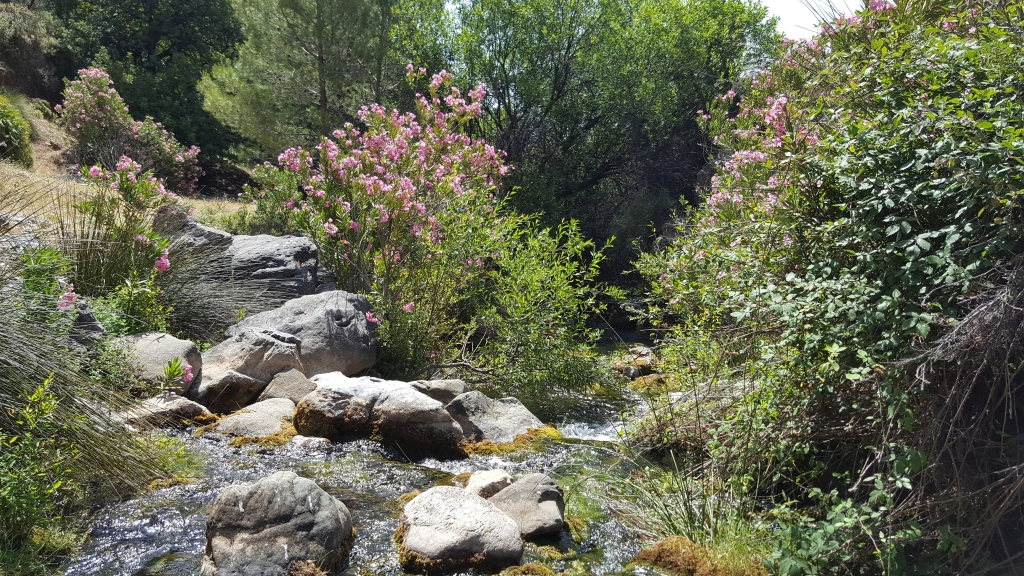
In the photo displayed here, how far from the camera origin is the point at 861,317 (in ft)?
10.3

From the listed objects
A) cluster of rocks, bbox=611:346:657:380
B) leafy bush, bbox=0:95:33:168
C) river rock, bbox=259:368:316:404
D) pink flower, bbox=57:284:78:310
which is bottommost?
cluster of rocks, bbox=611:346:657:380

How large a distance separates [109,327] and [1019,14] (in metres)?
6.82

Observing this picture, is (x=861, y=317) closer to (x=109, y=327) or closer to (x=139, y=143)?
(x=109, y=327)

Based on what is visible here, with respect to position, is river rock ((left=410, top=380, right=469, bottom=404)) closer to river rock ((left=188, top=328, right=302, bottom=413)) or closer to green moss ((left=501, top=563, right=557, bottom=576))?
river rock ((left=188, top=328, right=302, bottom=413))

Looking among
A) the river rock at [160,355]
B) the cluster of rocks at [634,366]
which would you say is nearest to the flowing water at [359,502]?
the river rock at [160,355]

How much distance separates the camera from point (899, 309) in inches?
122

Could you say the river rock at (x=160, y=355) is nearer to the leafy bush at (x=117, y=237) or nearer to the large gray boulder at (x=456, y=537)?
the leafy bush at (x=117, y=237)

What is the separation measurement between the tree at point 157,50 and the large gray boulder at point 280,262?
50.1 feet

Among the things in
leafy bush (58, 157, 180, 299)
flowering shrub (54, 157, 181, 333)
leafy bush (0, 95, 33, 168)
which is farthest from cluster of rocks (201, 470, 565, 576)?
leafy bush (0, 95, 33, 168)

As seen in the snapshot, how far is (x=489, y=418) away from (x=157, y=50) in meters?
25.6

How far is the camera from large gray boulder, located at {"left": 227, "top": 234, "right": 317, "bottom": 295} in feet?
28.8

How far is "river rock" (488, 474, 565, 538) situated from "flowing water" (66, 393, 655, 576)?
0.10 metres

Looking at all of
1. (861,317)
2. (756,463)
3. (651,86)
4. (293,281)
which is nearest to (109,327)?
(293,281)

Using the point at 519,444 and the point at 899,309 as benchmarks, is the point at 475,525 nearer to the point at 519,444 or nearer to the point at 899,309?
the point at 519,444
